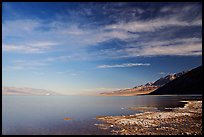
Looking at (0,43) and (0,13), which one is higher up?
(0,13)

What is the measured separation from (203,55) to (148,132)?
12.8 metres

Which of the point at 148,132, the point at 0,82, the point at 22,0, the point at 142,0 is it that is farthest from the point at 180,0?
the point at 148,132

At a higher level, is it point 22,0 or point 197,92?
point 22,0

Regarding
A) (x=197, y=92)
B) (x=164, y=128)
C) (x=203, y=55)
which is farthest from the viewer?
(x=197, y=92)

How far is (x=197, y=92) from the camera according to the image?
613 feet

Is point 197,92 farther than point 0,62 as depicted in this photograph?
Yes

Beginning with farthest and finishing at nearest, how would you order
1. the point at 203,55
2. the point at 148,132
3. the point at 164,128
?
the point at 164,128 → the point at 148,132 → the point at 203,55

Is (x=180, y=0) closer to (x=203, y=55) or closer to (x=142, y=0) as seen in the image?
(x=142, y=0)

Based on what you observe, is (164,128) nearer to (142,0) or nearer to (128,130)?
(128,130)

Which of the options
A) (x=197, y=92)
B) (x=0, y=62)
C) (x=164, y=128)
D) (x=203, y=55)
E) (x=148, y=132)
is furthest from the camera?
(x=197, y=92)

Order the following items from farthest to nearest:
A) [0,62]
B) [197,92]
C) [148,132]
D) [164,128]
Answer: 1. [197,92]
2. [164,128]
3. [148,132]
4. [0,62]

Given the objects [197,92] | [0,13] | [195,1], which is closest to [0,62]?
[0,13]

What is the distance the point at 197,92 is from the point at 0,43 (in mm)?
197828

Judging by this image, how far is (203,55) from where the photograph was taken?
10984 mm
